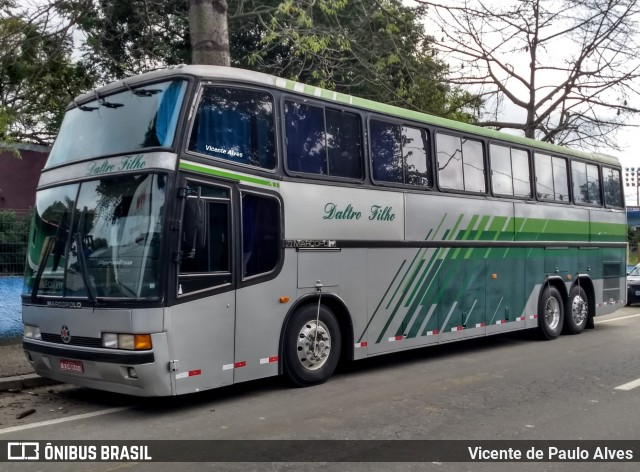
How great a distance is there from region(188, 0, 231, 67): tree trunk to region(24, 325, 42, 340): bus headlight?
523cm

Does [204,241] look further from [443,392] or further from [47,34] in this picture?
[47,34]

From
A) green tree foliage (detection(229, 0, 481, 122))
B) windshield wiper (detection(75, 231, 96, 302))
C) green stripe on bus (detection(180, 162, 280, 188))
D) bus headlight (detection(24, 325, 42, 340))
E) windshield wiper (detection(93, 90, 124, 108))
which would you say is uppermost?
green tree foliage (detection(229, 0, 481, 122))

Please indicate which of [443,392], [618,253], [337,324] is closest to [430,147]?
[337,324]

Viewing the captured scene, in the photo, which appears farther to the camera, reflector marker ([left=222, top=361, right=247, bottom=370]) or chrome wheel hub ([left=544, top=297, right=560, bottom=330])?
chrome wheel hub ([left=544, top=297, right=560, bottom=330])

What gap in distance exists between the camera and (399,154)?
10.1 metres

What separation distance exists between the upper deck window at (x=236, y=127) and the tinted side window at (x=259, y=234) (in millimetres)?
473

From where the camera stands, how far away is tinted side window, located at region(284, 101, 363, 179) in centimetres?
860

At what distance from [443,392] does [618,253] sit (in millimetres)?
9468

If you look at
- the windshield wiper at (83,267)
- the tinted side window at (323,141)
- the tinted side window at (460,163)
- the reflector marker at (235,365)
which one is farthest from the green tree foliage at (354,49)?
the reflector marker at (235,365)

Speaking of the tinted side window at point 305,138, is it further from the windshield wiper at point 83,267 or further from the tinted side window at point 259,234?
the windshield wiper at point 83,267

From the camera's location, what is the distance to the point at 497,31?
18.6m

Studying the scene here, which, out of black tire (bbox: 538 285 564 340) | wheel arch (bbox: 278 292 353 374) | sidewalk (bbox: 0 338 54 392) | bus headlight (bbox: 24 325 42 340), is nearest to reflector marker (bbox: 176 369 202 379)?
wheel arch (bbox: 278 292 353 374)

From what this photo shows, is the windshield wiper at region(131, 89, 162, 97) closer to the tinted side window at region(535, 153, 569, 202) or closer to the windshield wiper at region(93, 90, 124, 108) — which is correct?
the windshield wiper at region(93, 90, 124, 108)

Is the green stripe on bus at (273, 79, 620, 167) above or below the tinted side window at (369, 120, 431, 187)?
above
